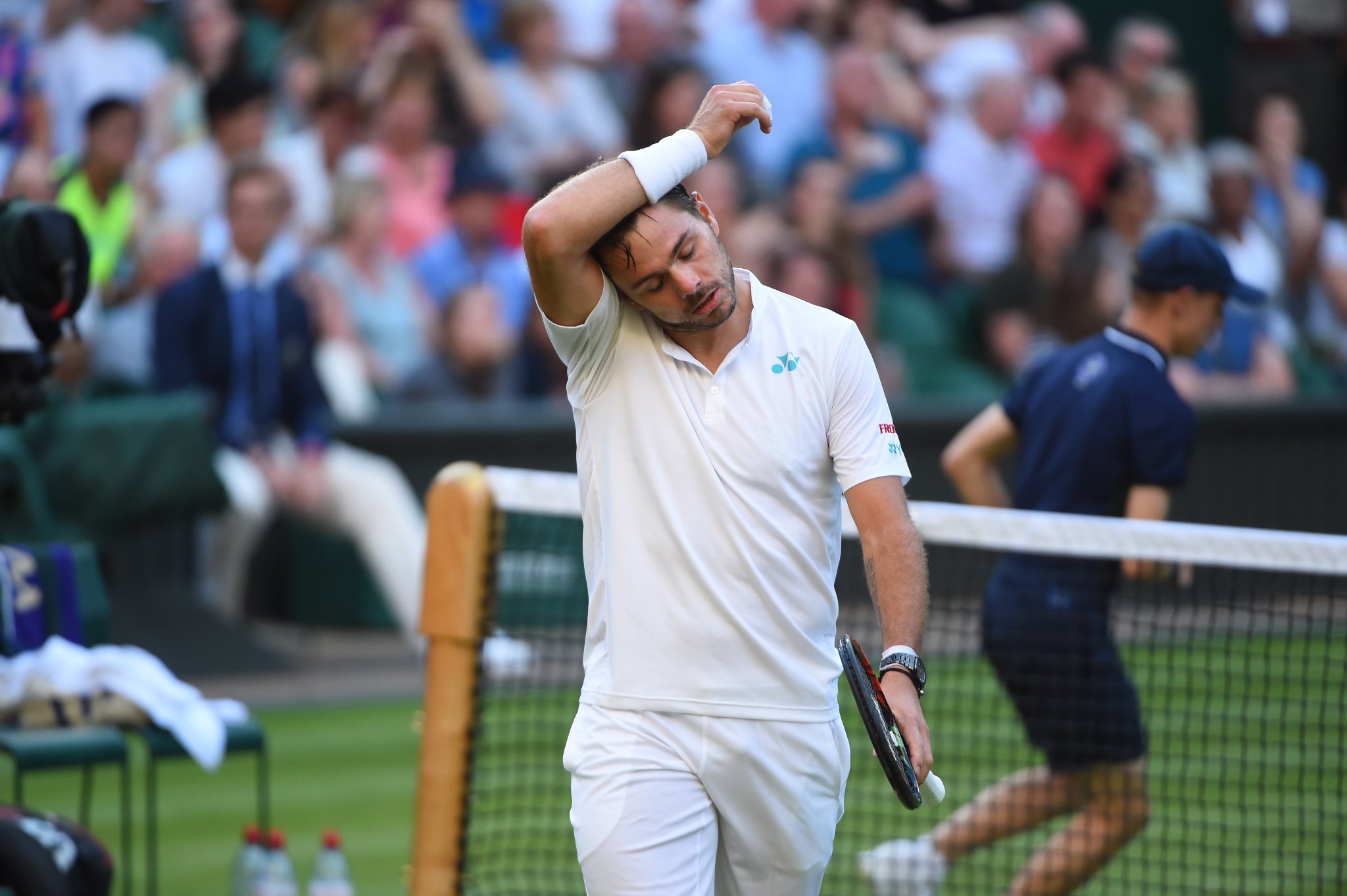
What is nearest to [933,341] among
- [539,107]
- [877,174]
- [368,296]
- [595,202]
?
[877,174]

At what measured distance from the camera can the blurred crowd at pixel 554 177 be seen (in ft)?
37.1

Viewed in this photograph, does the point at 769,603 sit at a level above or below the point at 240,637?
above

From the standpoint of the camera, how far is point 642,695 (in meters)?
3.84

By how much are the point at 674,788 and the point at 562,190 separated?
1269 millimetres

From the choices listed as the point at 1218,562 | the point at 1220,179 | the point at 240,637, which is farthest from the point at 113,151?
the point at 1220,179

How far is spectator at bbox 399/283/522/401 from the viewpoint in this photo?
1191 cm

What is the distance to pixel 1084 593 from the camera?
19.3 feet

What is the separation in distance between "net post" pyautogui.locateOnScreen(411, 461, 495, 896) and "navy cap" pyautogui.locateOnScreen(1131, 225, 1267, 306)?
229 centimetres

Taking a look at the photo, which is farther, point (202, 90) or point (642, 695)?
point (202, 90)

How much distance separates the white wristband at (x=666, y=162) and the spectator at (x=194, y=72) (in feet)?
30.4

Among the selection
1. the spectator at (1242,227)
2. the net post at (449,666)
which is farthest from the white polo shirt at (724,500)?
the spectator at (1242,227)

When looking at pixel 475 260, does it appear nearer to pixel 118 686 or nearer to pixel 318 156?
pixel 318 156

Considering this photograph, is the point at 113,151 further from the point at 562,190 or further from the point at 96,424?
the point at 562,190

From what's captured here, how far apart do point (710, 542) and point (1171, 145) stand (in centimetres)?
1481
